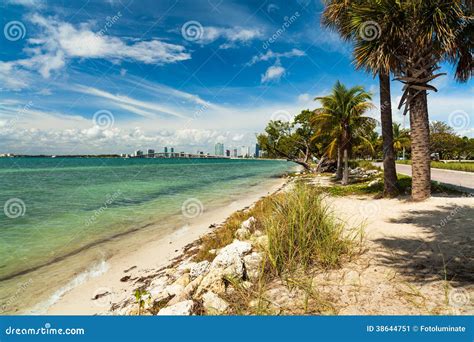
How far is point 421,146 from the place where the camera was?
9828 millimetres

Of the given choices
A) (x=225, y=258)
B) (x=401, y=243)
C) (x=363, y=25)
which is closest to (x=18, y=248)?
(x=225, y=258)

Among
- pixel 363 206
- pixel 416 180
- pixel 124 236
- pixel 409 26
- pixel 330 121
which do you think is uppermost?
pixel 409 26

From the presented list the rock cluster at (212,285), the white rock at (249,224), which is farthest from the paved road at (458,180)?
the rock cluster at (212,285)

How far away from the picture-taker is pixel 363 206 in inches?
419

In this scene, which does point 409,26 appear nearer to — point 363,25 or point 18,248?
point 363,25

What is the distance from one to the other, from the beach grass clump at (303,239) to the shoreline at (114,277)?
3.67 m

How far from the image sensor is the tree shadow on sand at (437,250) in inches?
164

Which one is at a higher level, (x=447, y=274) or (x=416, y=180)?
(x=416, y=180)

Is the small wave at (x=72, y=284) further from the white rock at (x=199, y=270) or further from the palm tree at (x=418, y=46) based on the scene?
the palm tree at (x=418, y=46)

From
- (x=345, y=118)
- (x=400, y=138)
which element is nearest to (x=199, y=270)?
(x=345, y=118)

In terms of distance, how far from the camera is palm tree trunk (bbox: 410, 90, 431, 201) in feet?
32.1

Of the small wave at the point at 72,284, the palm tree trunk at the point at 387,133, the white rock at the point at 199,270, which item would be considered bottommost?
the small wave at the point at 72,284

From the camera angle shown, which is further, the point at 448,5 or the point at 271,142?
the point at 271,142

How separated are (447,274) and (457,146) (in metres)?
68.4
